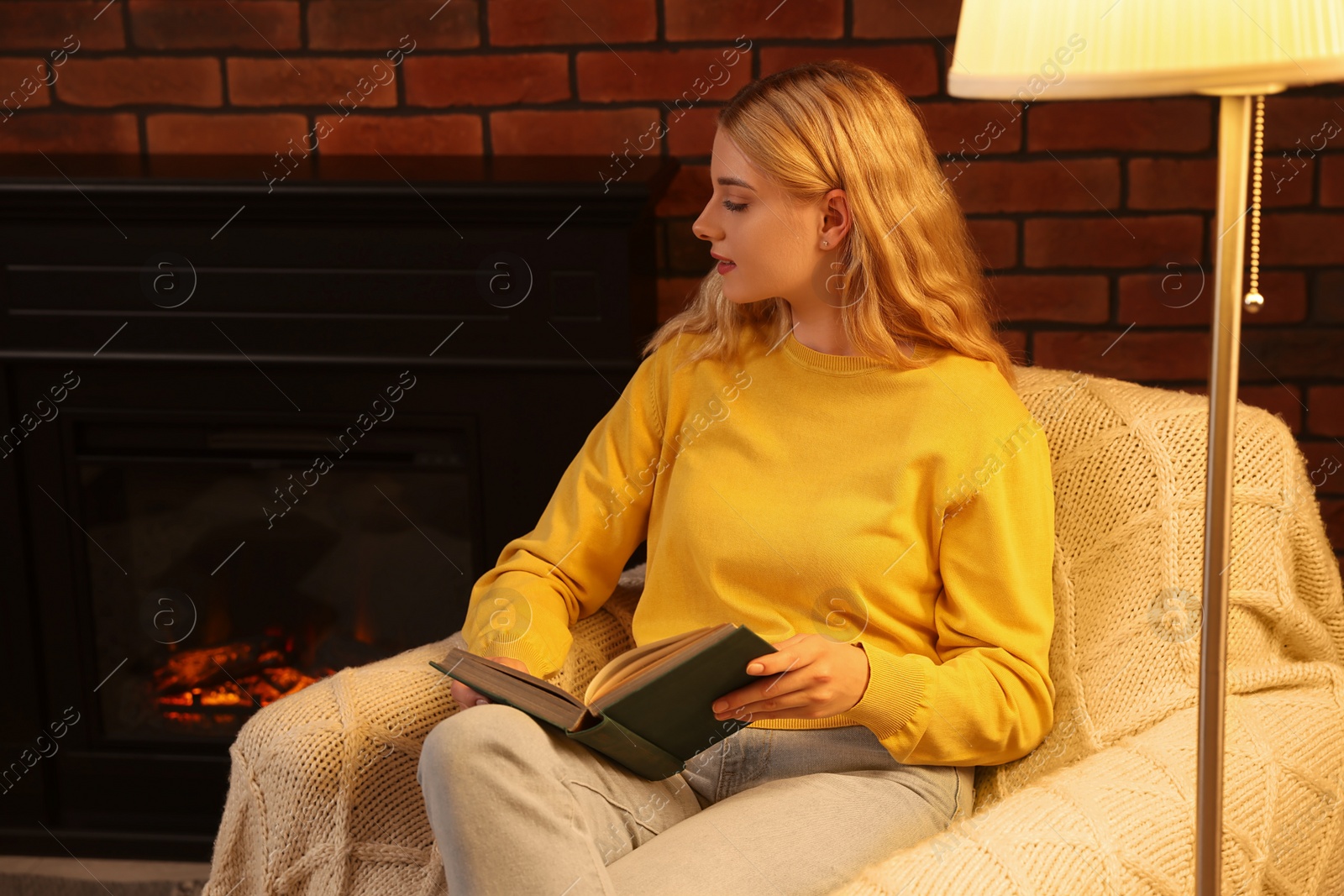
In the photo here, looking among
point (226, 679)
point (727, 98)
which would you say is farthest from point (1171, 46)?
point (226, 679)

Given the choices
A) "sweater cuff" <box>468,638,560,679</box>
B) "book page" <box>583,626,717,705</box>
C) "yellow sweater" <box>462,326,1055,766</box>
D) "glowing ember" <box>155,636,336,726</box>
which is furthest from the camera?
"glowing ember" <box>155,636,336,726</box>

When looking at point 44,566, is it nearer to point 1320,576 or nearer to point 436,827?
point 436,827

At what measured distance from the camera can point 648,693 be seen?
1.06m

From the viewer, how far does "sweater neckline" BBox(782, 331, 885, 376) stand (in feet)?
4.39

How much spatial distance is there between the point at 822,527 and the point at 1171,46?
600 millimetres

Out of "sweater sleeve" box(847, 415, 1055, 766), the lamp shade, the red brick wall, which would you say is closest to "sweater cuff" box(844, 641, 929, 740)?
"sweater sleeve" box(847, 415, 1055, 766)

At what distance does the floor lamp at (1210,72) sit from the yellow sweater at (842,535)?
290 millimetres

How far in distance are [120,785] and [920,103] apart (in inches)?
66.1

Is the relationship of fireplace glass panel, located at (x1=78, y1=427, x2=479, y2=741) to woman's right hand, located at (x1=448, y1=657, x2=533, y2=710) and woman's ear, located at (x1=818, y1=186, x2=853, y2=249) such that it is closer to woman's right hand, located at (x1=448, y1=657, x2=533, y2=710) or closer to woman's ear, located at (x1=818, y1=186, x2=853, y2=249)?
woman's right hand, located at (x1=448, y1=657, x2=533, y2=710)

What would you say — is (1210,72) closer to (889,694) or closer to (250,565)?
(889,694)

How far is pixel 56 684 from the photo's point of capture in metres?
2.05

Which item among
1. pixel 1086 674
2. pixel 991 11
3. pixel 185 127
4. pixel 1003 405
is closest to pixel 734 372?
pixel 1003 405

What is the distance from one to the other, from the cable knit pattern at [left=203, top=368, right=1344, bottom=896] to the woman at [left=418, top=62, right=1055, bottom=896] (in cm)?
8

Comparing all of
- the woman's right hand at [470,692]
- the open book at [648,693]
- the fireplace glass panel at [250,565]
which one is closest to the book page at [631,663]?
the open book at [648,693]
